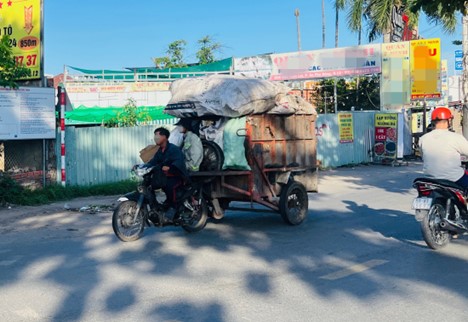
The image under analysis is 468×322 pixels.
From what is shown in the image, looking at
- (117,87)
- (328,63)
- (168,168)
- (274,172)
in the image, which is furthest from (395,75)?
(168,168)

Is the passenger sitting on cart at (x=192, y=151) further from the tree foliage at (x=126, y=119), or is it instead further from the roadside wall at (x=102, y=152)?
the tree foliage at (x=126, y=119)

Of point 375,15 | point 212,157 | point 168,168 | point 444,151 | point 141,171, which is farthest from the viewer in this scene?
point 375,15

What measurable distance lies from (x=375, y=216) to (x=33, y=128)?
7438 mm

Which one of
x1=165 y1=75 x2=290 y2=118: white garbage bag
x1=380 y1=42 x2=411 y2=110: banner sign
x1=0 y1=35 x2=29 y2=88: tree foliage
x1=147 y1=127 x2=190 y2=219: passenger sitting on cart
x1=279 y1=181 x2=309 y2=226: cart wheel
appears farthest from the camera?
x1=380 y1=42 x2=411 y2=110: banner sign

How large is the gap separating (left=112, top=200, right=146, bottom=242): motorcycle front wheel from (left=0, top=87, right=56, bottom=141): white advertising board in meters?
5.41

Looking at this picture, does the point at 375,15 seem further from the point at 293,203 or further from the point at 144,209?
the point at 144,209

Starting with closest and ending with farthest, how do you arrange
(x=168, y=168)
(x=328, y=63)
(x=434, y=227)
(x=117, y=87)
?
(x=434, y=227), (x=168, y=168), (x=117, y=87), (x=328, y=63)

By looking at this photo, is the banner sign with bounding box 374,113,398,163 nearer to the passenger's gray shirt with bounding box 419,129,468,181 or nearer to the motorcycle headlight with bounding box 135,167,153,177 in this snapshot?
the passenger's gray shirt with bounding box 419,129,468,181

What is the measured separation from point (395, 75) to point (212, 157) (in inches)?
723

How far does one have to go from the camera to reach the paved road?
5121mm

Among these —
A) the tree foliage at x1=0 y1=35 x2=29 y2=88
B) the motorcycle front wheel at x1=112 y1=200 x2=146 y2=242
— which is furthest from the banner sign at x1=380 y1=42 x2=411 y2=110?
the motorcycle front wheel at x1=112 y1=200 x2=146 y2=242

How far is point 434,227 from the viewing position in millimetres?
7281

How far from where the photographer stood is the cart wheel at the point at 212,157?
8750 millimetres

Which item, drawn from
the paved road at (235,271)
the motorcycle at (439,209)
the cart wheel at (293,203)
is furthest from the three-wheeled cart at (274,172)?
the motorcycle at (439,209)
